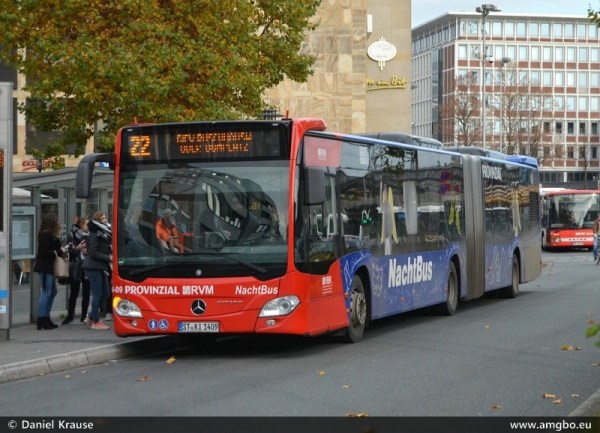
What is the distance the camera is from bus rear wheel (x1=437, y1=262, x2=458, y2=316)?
70.4 feet

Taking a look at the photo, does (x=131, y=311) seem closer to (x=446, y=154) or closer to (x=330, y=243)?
(x=330, y=243)

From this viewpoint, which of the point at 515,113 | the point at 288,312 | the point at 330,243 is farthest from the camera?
the point at 515,113

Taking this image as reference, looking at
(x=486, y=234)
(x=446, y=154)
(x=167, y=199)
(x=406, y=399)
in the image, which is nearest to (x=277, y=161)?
(x=167, y=199)

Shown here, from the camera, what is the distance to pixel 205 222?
47.0 feet

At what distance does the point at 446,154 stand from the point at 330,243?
707cm

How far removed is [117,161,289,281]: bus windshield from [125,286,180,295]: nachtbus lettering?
119mm

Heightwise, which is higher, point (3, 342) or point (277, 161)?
point (277, 161)

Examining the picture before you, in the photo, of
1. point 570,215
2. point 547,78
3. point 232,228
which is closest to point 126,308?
point 232,228

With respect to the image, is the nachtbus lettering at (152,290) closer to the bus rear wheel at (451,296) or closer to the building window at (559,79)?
the bus rear wheel at (451,296)

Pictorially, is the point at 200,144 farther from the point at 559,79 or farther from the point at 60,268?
the point at 559,79

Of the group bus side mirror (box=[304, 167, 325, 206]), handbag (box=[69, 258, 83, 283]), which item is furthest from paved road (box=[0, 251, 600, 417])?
handbag (box=[69, 258, 83, 283])

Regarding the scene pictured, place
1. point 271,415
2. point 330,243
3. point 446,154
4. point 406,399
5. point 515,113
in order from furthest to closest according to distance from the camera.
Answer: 1. point 515,113
2. point 446,154
3. point 330,243
4. point 406,399
5. point 271,415

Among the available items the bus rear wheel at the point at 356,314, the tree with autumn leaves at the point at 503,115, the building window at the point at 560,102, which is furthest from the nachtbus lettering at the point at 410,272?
the building window at the point at 560,102

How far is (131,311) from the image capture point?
14.7m
